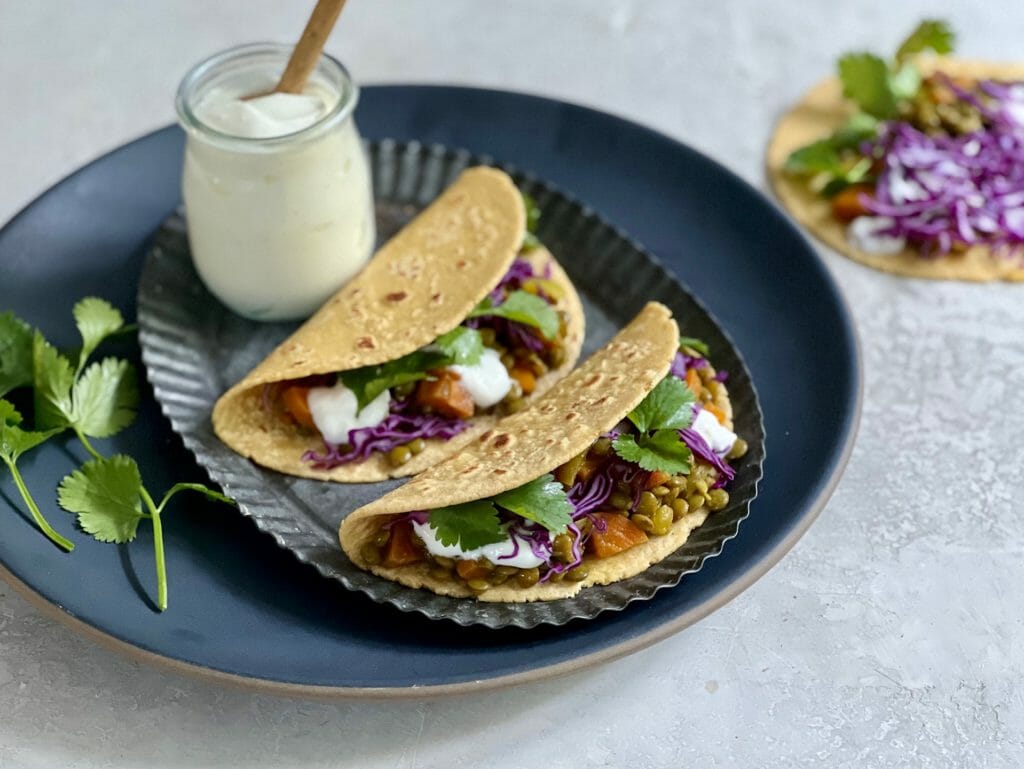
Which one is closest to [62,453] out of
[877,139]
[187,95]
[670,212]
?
[187,95]

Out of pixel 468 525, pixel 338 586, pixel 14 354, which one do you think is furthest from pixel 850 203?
pixel 14 354

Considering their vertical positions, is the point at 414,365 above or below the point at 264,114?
below

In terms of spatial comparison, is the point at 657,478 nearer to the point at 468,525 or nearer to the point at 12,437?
the point at 468,525

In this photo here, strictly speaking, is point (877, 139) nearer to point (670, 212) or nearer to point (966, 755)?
point (670, 212)

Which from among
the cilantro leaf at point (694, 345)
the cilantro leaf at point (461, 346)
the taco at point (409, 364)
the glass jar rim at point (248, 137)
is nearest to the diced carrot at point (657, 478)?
the cilantro leaf at point (694, 345)

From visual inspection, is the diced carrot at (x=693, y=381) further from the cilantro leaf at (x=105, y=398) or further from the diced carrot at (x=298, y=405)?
the cilantro leaf at (x=105, y=398)

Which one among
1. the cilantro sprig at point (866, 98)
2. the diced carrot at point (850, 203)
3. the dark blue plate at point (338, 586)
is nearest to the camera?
the dark blue plate at point (338, 586)

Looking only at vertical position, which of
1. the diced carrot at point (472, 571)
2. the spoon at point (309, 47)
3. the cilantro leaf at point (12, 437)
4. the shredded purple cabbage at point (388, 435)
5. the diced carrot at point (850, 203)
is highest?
the spoon at point (309, 47)
